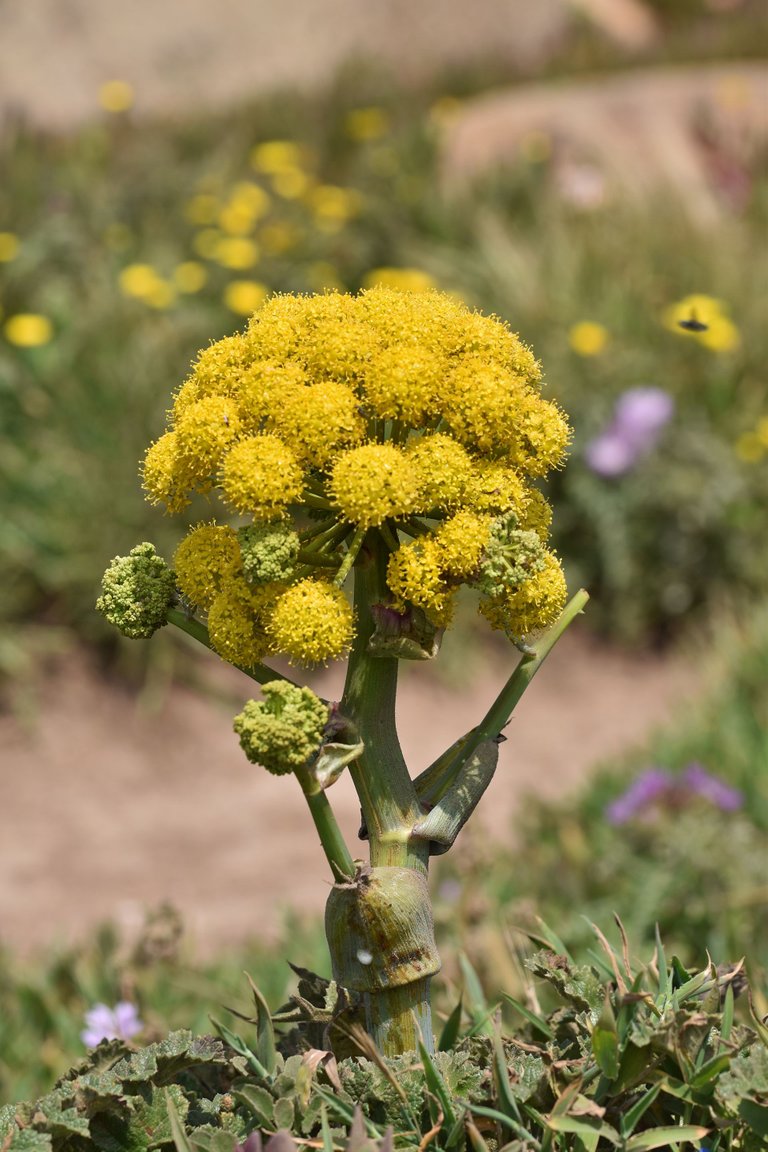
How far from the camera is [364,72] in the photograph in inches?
433

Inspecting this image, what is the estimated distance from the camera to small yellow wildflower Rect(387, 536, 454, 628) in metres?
1.47

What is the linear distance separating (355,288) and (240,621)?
6.44m

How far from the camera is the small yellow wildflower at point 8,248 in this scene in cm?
658

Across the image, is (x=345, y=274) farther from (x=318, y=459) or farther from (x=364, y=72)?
(x=318, y=459)

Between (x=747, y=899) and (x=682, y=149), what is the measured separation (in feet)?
24.5

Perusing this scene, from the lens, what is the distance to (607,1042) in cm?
150

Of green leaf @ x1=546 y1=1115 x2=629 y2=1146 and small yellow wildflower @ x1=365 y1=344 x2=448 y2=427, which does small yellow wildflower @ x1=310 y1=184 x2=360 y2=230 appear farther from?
green leaf @ x1=546 y1=1115 x2=629 y2=1146

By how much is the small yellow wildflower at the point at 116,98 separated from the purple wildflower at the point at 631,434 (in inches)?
208

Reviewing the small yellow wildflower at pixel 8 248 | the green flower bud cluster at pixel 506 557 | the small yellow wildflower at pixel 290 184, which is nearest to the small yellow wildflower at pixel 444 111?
the small yellow wildflower at pixel 290 184

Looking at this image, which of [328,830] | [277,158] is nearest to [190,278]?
[277,158]

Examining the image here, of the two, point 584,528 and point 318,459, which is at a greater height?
point 584,528

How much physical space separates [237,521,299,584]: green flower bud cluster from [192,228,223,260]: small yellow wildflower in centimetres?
582

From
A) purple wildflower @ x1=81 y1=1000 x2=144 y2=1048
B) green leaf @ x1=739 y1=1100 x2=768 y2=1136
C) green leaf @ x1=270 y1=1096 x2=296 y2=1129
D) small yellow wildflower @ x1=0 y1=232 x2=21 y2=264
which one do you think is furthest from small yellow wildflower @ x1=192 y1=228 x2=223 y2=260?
green leaf @ x1=739 y1=1100 x2=768 y2=1136

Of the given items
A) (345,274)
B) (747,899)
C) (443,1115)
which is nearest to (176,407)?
(443,1115)
